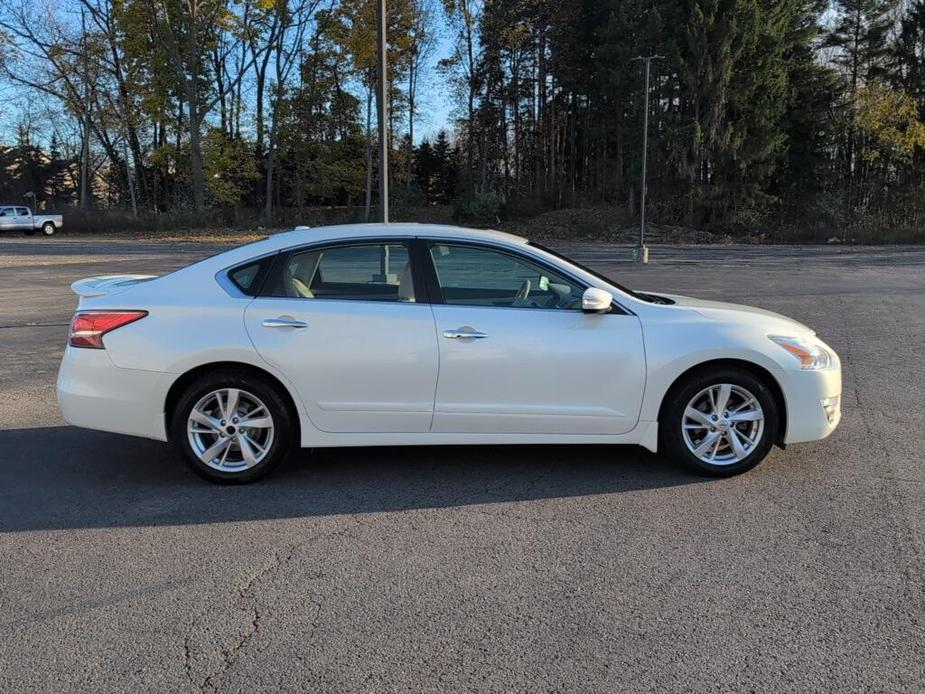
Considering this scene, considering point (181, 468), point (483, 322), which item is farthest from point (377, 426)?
point (181, 468)

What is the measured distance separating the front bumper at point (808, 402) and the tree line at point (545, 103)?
40.7 meters

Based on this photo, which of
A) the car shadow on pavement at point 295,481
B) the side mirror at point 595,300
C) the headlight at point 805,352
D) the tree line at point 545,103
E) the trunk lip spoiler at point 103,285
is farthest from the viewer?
the tree line at point 545,103

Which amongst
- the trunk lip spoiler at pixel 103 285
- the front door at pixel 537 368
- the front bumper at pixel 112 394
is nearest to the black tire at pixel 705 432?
the front door at pixel 537 368

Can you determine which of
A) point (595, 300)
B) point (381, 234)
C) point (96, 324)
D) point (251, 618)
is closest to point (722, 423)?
point (595, 300)

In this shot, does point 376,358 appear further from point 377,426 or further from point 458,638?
point 458,638

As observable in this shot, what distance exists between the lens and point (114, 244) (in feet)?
113

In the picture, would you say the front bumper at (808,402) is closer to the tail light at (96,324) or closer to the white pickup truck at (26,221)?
the tail light at (96,324)

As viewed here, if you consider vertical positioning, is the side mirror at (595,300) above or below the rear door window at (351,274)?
below

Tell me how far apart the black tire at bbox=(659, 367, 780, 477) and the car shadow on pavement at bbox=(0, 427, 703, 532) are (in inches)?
7.0

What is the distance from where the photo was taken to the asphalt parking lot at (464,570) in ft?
9.14

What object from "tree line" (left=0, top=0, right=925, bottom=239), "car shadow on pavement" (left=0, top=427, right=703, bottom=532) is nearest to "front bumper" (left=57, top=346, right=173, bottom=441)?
"car shadow on pavement" (left=0, top=427, right=703, bottom=532)

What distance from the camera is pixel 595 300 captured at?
451cm

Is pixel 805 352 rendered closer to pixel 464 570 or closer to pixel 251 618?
pixel 464 570

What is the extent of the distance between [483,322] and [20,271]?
799 inches
